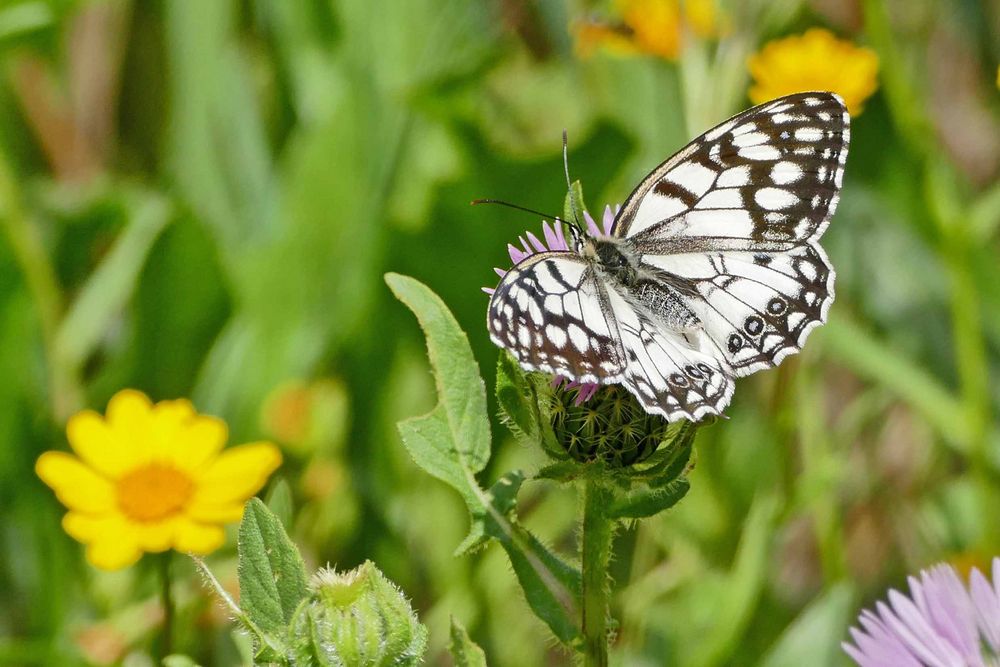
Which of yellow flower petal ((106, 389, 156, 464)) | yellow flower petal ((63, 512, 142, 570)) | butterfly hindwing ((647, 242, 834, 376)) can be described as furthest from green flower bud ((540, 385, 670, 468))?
yellow flower petal ((106, 389, 156, 464))

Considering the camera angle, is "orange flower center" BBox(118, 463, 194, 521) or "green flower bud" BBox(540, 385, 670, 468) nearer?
"green flower bud" BBox(540, 385, 670, 468)

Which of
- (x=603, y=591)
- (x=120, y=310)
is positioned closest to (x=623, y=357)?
(x=603, y=591)

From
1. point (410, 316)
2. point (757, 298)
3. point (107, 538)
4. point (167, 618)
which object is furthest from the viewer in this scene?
point (410, 316)

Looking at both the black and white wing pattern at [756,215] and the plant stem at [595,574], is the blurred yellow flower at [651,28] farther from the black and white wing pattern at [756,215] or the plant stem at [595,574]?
the plant stem at [595,574]

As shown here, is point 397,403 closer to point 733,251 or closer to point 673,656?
point 673,656

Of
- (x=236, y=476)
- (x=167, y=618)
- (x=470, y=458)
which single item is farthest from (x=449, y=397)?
(x=236, y=476)

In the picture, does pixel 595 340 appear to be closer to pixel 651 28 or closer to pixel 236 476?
pixel 236 476

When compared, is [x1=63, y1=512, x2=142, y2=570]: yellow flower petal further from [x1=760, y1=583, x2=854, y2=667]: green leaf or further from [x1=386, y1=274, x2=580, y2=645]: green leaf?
[x1=760, y1=583, x2=854, y2=667]: green leaf
